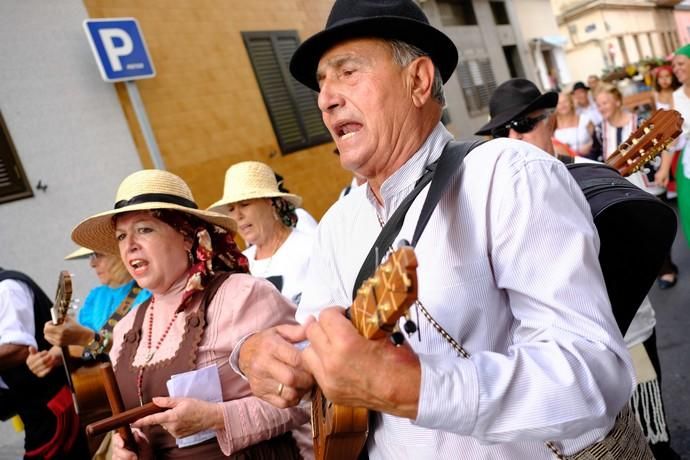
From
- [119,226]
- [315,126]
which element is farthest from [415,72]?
[315,126]

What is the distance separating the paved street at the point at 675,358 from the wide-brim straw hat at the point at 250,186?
2897 millimetres

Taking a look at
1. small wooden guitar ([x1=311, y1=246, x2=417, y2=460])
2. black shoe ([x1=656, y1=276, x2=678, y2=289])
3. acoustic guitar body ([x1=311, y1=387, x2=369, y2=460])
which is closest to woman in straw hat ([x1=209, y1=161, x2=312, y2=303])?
acoustic guitar body ([x1=311, y1=387, x2=369, y2=460])

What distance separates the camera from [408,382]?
1.01m

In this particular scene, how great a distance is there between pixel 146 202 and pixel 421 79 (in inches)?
59.5

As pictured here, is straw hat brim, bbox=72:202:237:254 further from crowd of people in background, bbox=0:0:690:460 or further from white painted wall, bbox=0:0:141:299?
white painted wall, bbox=0:0:141:299

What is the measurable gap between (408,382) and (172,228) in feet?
6.08

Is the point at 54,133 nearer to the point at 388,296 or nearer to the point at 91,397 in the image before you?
the point at 91,397

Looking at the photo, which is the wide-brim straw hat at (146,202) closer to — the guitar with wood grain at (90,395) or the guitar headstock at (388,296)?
the guitar with wood grain at (90,395)

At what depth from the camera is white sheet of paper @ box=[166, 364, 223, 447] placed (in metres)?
2.14

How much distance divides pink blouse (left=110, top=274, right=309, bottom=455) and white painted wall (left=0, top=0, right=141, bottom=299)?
4195 millimetres

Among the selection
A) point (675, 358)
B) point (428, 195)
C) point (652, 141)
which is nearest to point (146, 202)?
point (428, 195)

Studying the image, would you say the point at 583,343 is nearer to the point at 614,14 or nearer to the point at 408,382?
the point at 408,382

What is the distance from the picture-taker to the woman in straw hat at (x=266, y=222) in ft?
12.5

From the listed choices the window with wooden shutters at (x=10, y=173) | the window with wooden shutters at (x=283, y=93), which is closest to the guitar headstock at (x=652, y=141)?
the window with wooden shutters at (x=10, y=173)
